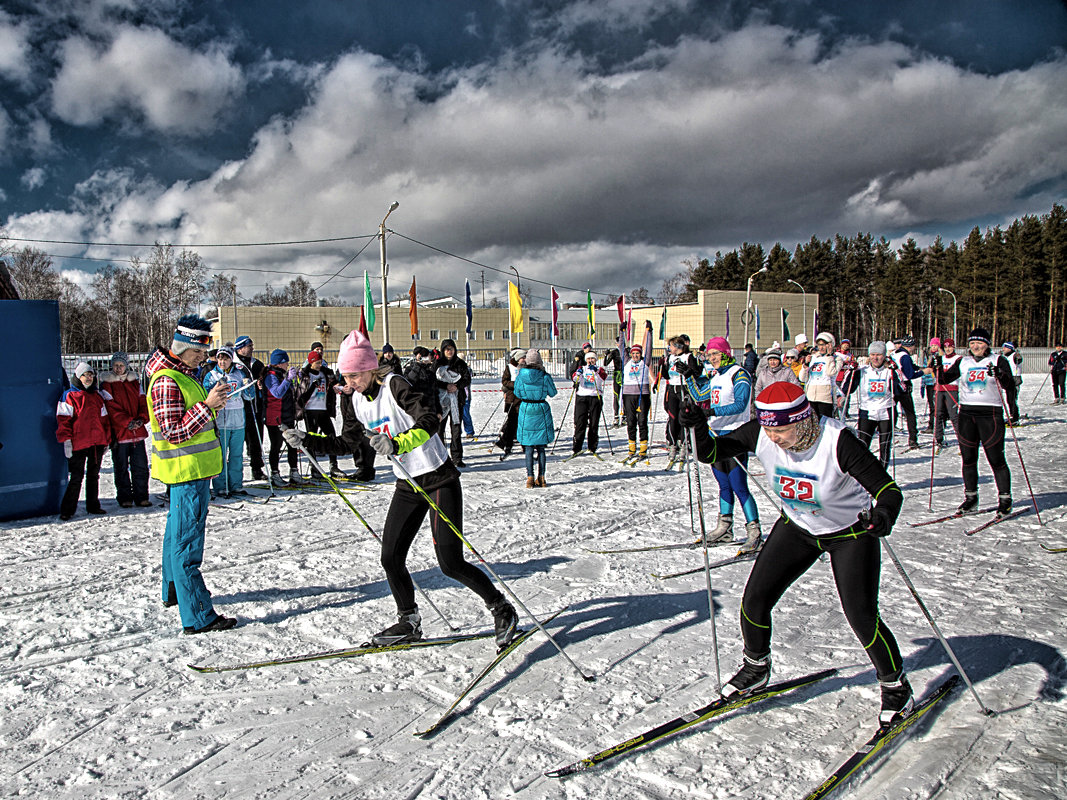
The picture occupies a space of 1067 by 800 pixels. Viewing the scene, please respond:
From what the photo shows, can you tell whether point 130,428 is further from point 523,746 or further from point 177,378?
point 523,746

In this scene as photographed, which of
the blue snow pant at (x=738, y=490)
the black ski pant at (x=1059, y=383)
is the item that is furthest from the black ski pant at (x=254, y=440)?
the black ski pant at (x=1059, y=383)

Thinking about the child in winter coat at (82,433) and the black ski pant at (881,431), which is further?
the black ski pant at (881,431)

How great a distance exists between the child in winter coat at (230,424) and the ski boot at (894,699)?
294 inches

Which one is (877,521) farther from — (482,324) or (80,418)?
(482,324)

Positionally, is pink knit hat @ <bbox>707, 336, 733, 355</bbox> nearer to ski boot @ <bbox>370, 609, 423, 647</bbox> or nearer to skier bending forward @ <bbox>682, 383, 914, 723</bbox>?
skier bending forward @ <bbox>682, 383, 914, 723</bbox>

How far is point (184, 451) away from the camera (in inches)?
162

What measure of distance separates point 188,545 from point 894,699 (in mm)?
4168

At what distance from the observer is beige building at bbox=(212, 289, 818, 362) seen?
156 ft

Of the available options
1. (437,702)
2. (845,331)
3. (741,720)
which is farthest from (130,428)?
(845,331)

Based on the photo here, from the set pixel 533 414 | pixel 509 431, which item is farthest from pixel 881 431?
pixel 509 431

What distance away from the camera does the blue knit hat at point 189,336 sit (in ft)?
14.2

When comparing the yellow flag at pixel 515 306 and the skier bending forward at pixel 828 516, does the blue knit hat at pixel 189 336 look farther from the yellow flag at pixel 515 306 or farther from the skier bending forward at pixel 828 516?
the yellow flag at pixel 515 306

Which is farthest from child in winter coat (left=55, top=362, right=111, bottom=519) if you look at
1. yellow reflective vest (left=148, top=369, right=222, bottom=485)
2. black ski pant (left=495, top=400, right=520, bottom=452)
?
black ski pant (left=495, top=400, right=520, bottom=452)

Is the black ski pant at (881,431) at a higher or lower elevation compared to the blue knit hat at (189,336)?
lower
